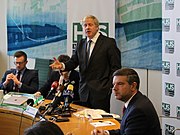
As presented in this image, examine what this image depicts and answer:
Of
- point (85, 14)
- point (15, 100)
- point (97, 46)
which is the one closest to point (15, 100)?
point (15, 100)

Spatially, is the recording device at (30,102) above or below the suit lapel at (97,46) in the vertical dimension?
below

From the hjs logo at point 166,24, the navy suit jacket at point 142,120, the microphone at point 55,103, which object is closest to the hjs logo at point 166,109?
the hjs logo at point 166,24

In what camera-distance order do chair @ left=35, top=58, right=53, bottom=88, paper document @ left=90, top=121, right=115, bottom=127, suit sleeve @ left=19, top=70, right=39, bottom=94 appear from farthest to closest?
chair @ left=35, top=58, right=53, bottom=88, suit sleeve @ left=19, top=70, right=39, bottom=94, paper document @ left=90, top=121, right=115, bottom=127

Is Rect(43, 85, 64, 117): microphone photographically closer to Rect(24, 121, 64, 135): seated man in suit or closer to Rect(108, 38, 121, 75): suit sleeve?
Rect(108, 38, 121, 75): suit sleeve

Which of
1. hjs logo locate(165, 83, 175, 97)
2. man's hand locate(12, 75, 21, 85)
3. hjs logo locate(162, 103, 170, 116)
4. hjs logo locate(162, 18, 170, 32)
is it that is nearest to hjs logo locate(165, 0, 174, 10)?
hjs logo locate(162, 18, 170, 32)

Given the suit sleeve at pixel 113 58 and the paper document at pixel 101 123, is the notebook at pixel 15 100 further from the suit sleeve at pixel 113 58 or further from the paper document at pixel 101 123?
the paper document at pixel 101 123

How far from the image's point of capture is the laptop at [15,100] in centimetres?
385

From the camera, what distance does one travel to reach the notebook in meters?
3.85

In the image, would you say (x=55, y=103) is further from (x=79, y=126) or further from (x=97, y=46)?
(x=97, y=46)

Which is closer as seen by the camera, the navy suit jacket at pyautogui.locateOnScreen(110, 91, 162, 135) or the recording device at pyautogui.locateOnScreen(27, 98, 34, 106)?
the navy suit jacket at pyautogui.locateOnScreen(110, 91, 162, 135)

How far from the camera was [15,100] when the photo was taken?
3924 millimetres

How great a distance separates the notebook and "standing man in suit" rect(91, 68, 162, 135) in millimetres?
1456

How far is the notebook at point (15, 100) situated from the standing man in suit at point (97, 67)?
0.51m

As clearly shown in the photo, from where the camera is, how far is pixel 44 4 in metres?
6.50
